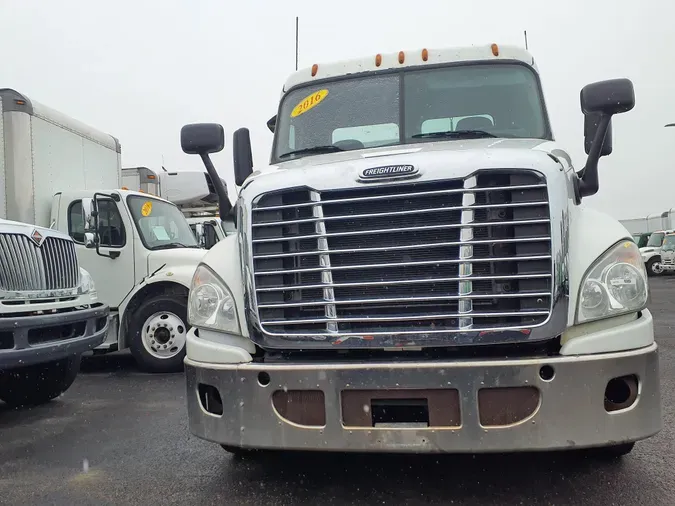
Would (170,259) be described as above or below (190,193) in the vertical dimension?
below

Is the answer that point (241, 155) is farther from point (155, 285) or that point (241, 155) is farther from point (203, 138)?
point (155, 285)

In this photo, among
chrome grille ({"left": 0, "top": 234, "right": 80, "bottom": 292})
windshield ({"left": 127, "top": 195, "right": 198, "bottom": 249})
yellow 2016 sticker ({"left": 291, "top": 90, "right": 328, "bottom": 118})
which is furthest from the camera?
windshield ({"left": 127, "top": 195, "right": 198, "bottom": 249})

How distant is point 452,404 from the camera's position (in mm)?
2943

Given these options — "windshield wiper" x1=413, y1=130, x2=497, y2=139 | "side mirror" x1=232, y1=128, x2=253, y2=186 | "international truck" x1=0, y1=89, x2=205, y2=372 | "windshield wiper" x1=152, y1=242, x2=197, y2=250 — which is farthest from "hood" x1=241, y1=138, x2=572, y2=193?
"windshield wiper" x1=152, y1=242, x2=197, y2=250

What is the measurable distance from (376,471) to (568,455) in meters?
1.19

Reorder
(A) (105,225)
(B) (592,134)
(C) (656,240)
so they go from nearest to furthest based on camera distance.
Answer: (B) (592,134) < (A) (105,225) < (C) (656,240)

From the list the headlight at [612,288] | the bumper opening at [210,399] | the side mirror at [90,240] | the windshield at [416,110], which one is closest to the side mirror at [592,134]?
the windshield at [416,110]

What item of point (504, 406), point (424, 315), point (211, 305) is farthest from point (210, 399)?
point (504, 406)

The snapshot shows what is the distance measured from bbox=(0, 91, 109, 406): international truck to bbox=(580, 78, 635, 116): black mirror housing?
436 centimetres

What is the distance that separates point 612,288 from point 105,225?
6.27 meters

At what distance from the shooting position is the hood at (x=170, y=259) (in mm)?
7734

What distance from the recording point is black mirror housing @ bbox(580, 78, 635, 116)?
3.78 meters

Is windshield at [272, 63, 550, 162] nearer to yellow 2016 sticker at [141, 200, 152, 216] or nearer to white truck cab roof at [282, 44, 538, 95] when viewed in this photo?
white truck cab roof at [282, 44, 538, 95]

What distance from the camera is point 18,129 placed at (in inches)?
279
